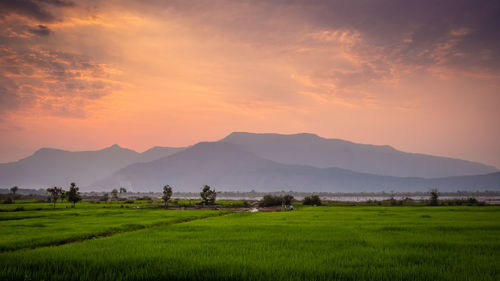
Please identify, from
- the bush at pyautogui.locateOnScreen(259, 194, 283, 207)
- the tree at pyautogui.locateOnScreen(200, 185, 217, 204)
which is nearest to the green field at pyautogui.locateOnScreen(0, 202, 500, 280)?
the bush at pyautogui.locateOnScreen(259, 194, 283, 207)

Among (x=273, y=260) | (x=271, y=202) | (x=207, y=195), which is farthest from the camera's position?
(x=207, y=195)

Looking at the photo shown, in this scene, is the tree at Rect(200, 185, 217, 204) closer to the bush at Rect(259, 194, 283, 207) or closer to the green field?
the bush at Rect(259, 194, 283, 207)

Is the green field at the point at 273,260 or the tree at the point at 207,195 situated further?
the tree at the point at 207,195

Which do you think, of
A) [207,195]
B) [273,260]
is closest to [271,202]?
[207,195]

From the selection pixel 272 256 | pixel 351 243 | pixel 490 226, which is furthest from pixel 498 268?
pixel 490 226

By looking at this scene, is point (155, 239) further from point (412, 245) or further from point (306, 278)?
point (412, 245)

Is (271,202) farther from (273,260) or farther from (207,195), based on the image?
(273,260)

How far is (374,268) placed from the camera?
1136 cm

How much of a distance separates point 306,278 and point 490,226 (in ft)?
73.3

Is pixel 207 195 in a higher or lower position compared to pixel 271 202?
higher

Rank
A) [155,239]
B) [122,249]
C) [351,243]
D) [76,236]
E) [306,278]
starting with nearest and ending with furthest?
[306,278]
[122,249]
[351,243]
[155,239]
[76,236]

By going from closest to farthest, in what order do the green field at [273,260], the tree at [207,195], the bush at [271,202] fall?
the green field at [273,260] → the bush at [271,202] → the tree at [207,195]

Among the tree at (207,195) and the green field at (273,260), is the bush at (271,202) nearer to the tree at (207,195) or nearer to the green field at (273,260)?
the tree at (207,195)

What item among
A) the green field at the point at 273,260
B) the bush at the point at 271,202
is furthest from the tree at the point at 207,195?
the green field at the point at 273,260
